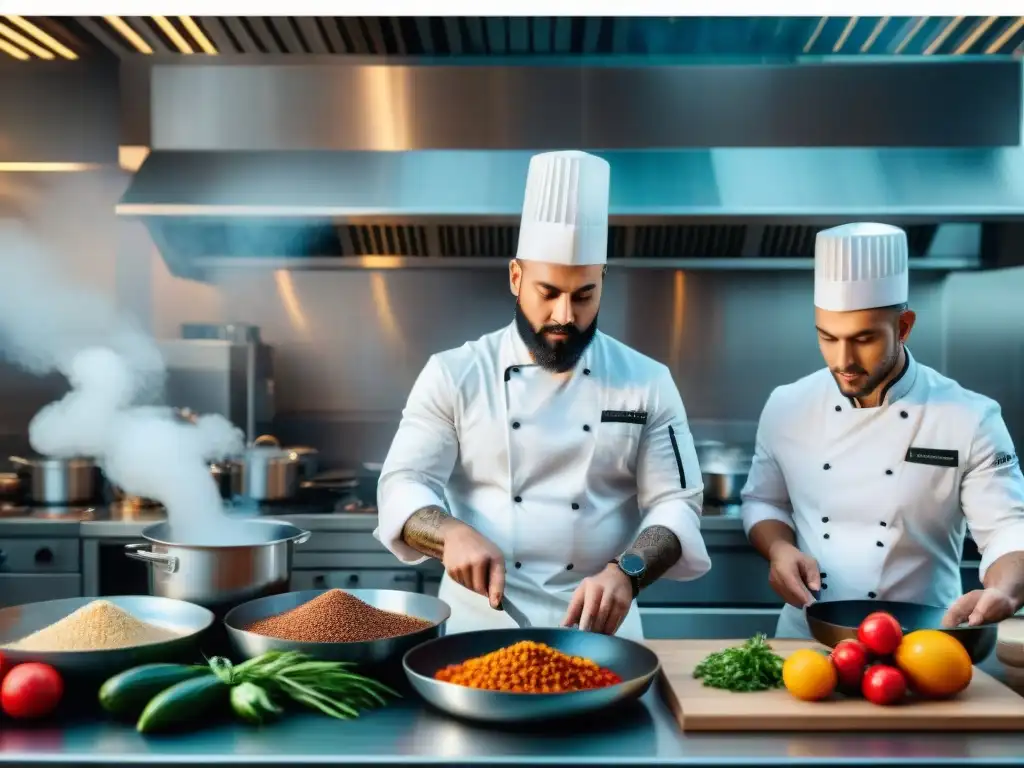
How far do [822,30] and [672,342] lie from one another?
53.6 inches

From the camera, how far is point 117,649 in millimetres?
1591

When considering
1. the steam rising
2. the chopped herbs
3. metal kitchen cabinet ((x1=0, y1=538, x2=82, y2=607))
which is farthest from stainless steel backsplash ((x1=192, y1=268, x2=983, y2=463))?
the chopped herbs

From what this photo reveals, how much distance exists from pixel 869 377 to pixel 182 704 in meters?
1.63

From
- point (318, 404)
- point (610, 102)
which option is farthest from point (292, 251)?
point (610, 102)

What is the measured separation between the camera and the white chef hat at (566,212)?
2244 millimetres

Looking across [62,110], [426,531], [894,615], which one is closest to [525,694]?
[426,531]

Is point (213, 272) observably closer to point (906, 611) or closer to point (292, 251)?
point (292, 251)

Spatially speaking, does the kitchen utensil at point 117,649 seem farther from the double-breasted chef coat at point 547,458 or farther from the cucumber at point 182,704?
the double-breasted chef coat at point 547,458

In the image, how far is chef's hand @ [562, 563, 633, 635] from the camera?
5.94 ft

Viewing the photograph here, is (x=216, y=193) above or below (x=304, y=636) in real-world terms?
above

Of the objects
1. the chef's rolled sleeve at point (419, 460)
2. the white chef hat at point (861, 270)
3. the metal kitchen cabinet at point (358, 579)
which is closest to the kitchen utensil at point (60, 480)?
the metal kitchen cabinet at point (358, 579)

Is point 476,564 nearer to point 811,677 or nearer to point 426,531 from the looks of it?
point 426,531

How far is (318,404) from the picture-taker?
438cm

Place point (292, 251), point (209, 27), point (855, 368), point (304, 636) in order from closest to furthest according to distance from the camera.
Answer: point (304, 636), point (855, 368), point (209, 27), point (292, 251)
